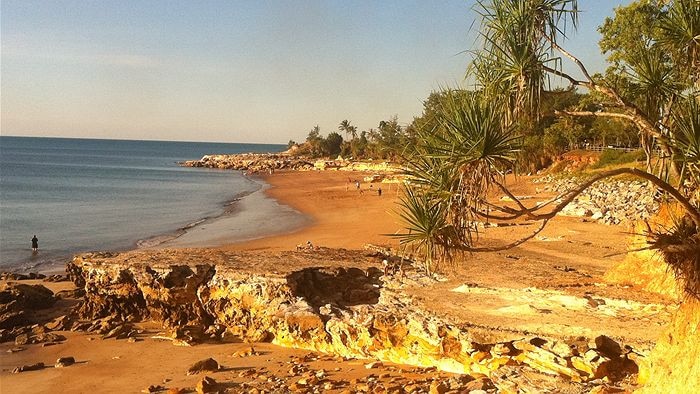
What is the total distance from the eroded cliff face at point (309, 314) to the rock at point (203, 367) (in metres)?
1.49

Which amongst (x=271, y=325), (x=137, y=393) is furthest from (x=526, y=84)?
(x=137, y=393)

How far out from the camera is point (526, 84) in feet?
21.4

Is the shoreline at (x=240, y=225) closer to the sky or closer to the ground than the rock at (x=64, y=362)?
closer to the ground

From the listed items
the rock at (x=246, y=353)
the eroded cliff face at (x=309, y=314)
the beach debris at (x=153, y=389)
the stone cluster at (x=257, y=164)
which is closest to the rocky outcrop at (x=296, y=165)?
the stone cluster at (x=257, y=164)

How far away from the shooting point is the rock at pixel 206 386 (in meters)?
10.2

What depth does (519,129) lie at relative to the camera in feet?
22.7

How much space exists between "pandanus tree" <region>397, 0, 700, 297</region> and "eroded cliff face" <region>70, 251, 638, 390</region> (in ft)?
9.45

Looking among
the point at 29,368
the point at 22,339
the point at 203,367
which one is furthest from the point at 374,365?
the point at 22,339

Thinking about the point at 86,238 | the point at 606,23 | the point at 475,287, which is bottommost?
the point at 86,238

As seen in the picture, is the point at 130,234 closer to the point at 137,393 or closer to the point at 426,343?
the point at 137,393

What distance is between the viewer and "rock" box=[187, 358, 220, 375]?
11312 mm

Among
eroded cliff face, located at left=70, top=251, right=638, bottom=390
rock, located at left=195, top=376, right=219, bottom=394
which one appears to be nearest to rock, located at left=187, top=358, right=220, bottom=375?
rock, located at left=195, top=376, right=219, bottom=394

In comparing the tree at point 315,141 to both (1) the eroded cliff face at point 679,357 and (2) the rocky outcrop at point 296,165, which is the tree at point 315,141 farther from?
(1) the eroded cliff face at point 679,357

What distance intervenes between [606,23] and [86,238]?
2942 cm
